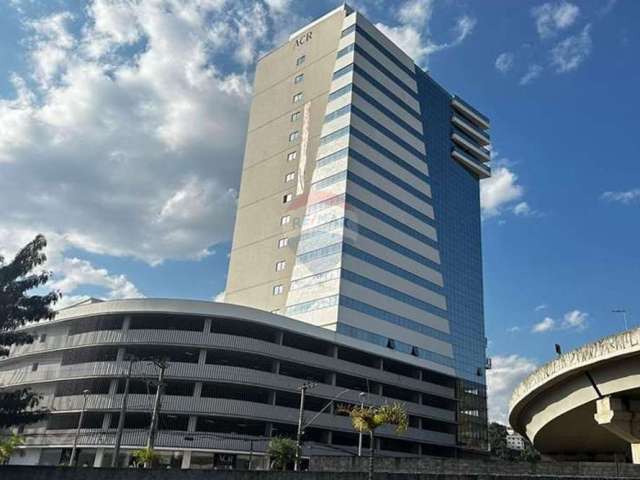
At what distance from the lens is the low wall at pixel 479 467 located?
67.8ft

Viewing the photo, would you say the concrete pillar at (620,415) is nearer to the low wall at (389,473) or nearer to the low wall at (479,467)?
the low wall at (479,467)

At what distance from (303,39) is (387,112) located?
18.0 metres

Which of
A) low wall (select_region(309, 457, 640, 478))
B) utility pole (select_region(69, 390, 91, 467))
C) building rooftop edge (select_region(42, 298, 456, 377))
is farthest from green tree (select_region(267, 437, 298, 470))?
low wall (select_region(309, 457, 640, 478))

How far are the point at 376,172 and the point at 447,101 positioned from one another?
101 ft

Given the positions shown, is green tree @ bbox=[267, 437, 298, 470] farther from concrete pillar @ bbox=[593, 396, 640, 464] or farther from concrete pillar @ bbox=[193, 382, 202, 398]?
concrete pillar @ bbox=[593, 396, 640, 464]

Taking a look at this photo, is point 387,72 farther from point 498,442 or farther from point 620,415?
point 498,442

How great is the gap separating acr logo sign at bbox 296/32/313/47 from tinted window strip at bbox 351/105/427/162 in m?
17.8

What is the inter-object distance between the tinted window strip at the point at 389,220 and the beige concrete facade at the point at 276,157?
7.27 m

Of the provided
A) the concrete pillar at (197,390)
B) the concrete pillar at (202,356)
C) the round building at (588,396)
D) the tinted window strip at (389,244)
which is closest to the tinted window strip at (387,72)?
the tinted window strip at (389,244)

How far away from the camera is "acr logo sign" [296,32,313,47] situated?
86812 millimetres

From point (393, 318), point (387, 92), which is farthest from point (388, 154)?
point (393, 318)

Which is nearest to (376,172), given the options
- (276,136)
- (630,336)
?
(276,136)

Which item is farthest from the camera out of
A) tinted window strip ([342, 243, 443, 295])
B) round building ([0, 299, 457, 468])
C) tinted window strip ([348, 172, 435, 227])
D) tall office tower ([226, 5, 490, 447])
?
tinted window strip ([348, 172, 435, 227])

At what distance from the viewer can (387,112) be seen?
81.3 m
